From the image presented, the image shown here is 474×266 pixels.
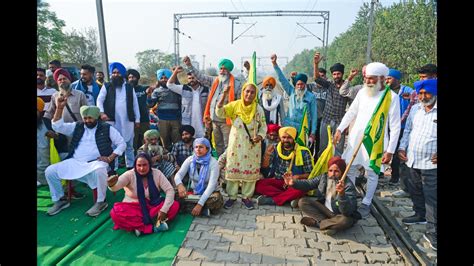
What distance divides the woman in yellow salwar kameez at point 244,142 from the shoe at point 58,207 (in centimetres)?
225

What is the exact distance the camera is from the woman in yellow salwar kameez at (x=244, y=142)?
4840mm

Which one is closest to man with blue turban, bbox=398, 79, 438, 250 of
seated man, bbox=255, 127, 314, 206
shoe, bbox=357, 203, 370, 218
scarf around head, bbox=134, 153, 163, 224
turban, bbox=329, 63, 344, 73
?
shoe, bbox=357, 203, 370, 218

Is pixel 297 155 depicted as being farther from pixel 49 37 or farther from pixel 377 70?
pixel 49 37

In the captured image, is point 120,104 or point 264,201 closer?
point 264,201

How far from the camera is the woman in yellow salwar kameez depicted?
4840mm

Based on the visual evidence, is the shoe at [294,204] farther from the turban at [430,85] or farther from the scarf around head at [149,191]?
the turban at [430,85]

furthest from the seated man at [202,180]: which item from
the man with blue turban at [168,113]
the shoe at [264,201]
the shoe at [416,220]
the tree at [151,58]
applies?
the tree at [151,58]

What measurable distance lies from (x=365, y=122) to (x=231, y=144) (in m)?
1.90

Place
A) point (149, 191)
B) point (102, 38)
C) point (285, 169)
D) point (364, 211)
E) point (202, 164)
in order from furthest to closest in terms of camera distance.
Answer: point (102, 38)
point (285, 169)
point (202, 164)
point (364, 211)
point (149, 191)

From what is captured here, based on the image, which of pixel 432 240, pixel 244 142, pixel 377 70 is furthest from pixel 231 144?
pixel 432 240

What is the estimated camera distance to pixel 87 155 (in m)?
4.76

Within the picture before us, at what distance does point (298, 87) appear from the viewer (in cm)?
585

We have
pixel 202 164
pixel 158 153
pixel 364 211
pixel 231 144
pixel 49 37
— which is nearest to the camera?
pixel 364 211
